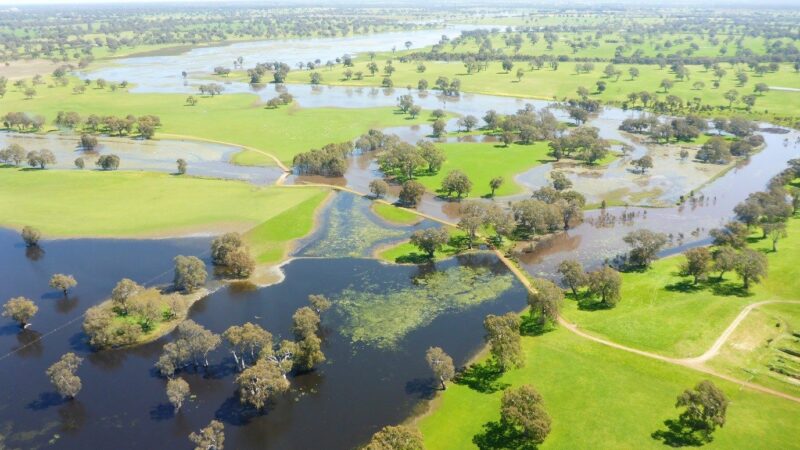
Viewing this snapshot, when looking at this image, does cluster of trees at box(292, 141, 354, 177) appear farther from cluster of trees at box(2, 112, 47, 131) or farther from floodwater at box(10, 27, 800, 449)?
cluster of trees at box(2, 112, 47, 131)

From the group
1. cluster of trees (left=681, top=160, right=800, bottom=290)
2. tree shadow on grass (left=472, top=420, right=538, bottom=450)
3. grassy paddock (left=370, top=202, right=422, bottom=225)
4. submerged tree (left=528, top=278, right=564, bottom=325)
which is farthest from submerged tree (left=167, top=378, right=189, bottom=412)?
cluster of trees (left=681, top=160, right=800, bottom=290)

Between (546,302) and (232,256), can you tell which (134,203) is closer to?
(232,256)

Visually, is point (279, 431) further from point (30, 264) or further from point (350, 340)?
point (30, 264)

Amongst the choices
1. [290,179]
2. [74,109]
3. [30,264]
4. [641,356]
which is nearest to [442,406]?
[641,356]

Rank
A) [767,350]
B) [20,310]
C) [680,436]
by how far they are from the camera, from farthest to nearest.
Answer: [20,310] < [767,350] < [680,436]

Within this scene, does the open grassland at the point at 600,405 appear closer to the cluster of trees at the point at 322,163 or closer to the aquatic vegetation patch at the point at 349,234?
the aquatic vegetation patch at the point at 349,234

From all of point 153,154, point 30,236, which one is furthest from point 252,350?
point 153,154
